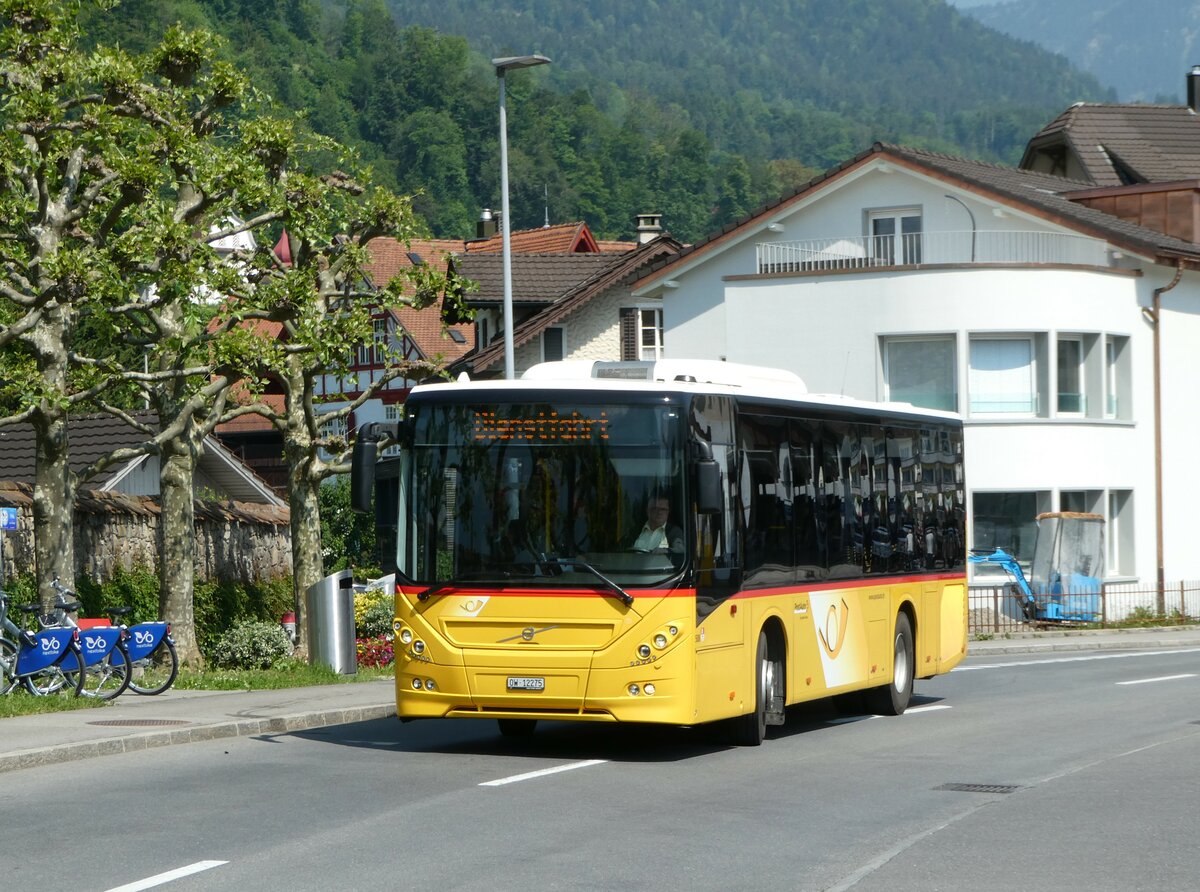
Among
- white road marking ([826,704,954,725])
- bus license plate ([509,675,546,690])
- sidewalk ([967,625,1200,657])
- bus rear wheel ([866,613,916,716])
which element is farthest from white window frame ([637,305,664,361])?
bus license plate ([509,675,546,690])

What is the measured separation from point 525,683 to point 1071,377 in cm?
2724

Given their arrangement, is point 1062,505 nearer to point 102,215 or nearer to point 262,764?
point 102,215

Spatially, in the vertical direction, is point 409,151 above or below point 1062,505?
above

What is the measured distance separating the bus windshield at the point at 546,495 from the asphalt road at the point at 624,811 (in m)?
1.48

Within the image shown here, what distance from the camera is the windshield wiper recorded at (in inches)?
548

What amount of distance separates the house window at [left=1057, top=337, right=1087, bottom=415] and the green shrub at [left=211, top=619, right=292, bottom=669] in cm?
1861

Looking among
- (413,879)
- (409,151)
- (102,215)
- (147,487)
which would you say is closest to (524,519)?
(413,879)

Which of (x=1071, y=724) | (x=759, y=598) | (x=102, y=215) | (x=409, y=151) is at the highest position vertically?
(x=409, y=151)

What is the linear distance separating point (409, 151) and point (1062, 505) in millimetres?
111122

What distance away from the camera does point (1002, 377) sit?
3828cm

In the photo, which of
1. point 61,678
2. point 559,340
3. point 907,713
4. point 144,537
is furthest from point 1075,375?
point 61,678

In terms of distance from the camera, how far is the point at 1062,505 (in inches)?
1534

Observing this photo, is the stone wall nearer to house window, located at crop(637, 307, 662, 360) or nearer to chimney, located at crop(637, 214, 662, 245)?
house window, located at crop(637, 307, 662, 360)

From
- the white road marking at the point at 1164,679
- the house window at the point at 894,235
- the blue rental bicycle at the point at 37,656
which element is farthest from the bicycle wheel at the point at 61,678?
the house window at the point at 894,235
